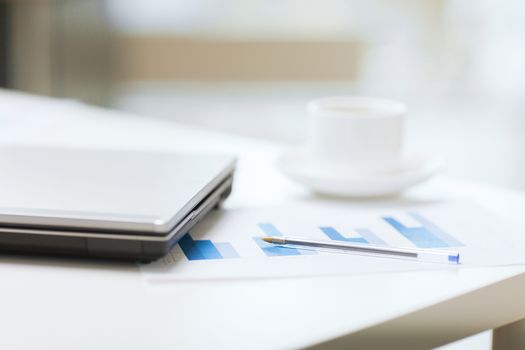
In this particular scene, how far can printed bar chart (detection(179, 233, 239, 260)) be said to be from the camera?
536mm

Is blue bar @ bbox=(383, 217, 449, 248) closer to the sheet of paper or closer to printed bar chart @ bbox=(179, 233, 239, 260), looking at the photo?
the sheet of paper

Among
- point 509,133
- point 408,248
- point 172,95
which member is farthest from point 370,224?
point 172,95

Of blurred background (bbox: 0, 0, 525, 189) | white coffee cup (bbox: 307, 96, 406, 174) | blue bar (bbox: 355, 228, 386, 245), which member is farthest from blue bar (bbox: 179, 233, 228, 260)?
blurred background (bbox: 0, 0, 525, 189)

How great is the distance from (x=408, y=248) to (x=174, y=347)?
0.20 meters

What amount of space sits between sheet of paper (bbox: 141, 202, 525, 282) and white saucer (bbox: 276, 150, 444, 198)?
0.03m

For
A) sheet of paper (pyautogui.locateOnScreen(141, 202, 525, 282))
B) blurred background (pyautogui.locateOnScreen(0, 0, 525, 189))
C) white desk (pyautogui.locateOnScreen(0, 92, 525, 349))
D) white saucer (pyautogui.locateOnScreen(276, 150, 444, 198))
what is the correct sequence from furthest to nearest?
1. blurred background (pyautogui.locateOnScreen(0, 0, 525, 189))
2. white saucer (pyautogui.locateOnScreen(276, 150, 444, 198))
3. sheet of paper (pyautogui.locateOnScreen(141, 202, 525, 282))
4. white desk (pyautogui.locateOnScreen(0, 92, 525, 349))

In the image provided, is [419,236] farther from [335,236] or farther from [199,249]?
[199,249]

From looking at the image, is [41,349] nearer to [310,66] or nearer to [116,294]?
[116,294]

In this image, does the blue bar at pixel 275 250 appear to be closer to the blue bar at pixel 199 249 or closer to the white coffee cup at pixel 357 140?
the blue bar at pixel 199 249

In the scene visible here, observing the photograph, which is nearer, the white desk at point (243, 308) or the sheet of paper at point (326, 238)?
the white desk at point (243, 308)

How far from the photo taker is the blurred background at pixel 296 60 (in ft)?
11.5

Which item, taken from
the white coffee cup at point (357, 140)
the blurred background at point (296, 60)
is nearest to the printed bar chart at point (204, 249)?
the white coffee cup at point (357, 140)

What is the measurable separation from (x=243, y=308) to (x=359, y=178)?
0.29 m

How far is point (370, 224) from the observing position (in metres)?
0.63
